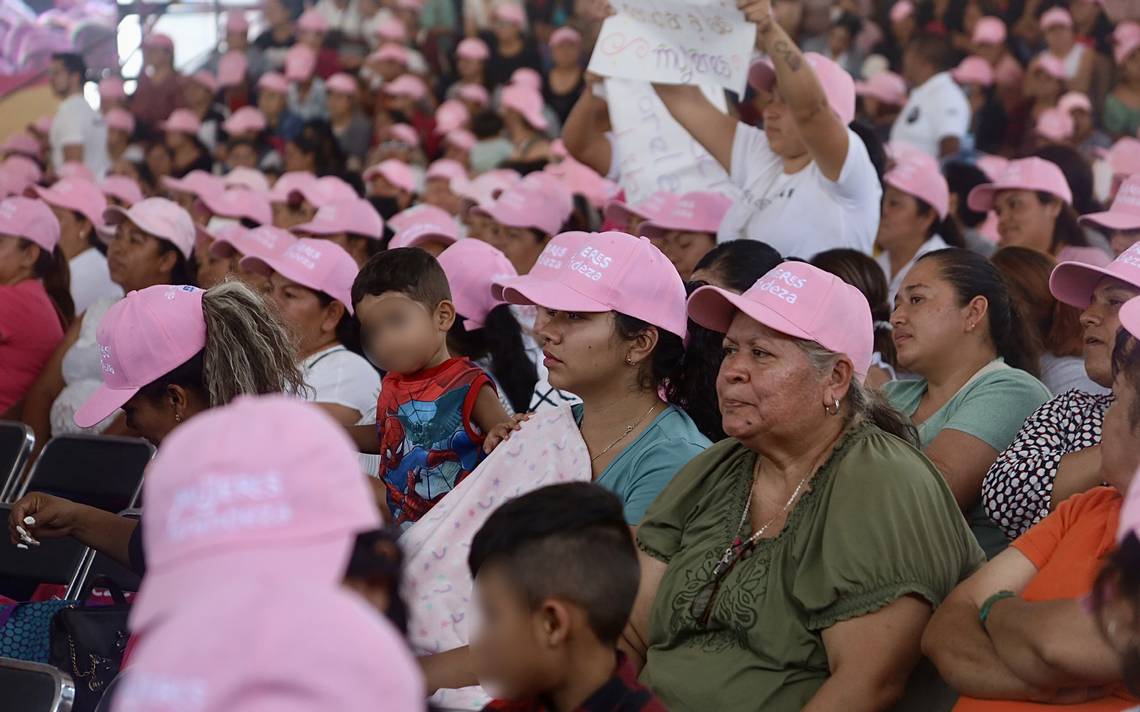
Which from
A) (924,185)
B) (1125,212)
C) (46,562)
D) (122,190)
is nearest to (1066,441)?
(1125,212)

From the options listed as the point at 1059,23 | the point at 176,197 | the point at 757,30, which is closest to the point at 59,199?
the point at 176,197

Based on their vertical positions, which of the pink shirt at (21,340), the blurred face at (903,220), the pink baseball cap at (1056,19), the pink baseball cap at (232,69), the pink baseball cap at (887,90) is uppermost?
the blurred face at (903,220)

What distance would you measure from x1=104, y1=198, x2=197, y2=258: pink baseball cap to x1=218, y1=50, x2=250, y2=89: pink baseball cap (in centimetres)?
593

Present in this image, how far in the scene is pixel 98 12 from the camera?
1260cm

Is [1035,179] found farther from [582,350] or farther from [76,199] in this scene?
[76,199]

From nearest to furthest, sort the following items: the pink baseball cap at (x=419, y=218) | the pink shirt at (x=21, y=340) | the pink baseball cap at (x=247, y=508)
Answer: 1. the pink baseball cap at (x=247, y=508)
2. the pink shirt at (x=21, y=340)
3. the pink baseball cap at (x=419, y=218)

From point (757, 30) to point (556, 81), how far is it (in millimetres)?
5643

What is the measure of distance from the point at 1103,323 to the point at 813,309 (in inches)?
32.4

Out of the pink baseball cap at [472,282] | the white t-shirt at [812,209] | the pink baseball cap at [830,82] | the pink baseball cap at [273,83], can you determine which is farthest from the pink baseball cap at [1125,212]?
the pink baseball cap at [273,83]

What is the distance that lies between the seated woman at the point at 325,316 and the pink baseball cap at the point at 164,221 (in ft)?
4.00

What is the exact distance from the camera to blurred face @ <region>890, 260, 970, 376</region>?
130 inches

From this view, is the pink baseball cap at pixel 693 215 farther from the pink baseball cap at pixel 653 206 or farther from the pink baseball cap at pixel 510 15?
the pink baseball cap at pixel 510 15

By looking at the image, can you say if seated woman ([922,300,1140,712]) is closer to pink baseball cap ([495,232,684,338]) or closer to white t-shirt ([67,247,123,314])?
pink baseball cap ([495,232,684,338])

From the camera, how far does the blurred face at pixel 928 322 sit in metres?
3.30
